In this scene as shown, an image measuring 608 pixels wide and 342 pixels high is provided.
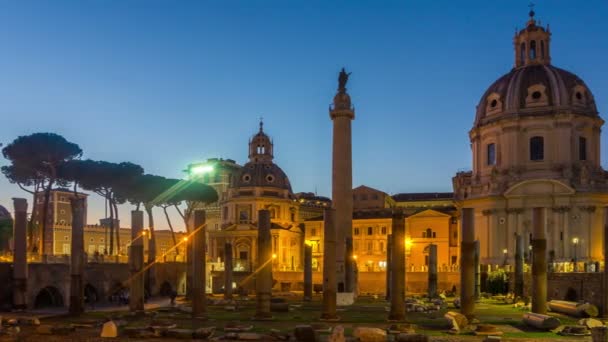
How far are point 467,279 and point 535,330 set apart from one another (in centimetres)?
380

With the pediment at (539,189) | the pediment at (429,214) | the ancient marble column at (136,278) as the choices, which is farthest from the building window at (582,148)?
the ancient marble column at (136,278)

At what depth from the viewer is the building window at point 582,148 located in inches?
2645

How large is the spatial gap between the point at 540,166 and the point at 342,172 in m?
23.2

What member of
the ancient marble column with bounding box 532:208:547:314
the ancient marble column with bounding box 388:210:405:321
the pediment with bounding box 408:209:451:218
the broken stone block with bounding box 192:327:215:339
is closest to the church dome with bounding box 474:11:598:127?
the pediment with bounding box 408:209:451:218

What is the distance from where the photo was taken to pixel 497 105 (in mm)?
70188

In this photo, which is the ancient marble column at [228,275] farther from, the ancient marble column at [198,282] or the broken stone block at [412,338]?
the broken stone block at [412,338]

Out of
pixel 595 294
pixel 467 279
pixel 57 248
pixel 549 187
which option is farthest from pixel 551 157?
pixel 57 248

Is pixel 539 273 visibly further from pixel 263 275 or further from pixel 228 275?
pixel 228 275

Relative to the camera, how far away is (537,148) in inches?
2675

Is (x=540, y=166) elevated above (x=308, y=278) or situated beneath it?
elevated above

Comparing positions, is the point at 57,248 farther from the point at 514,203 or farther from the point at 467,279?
the point at 467,279

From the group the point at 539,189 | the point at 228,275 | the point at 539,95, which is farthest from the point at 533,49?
the point at 228,275

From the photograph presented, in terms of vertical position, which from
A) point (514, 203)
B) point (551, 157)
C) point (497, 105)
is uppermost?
point (497, 105)

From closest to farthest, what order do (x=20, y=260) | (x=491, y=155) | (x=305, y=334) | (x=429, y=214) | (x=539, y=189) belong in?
(x=305, y=334) → (x=20, y=260) → (x=539, y=189) → (x=491, y=155) → (x=429, y=214)
